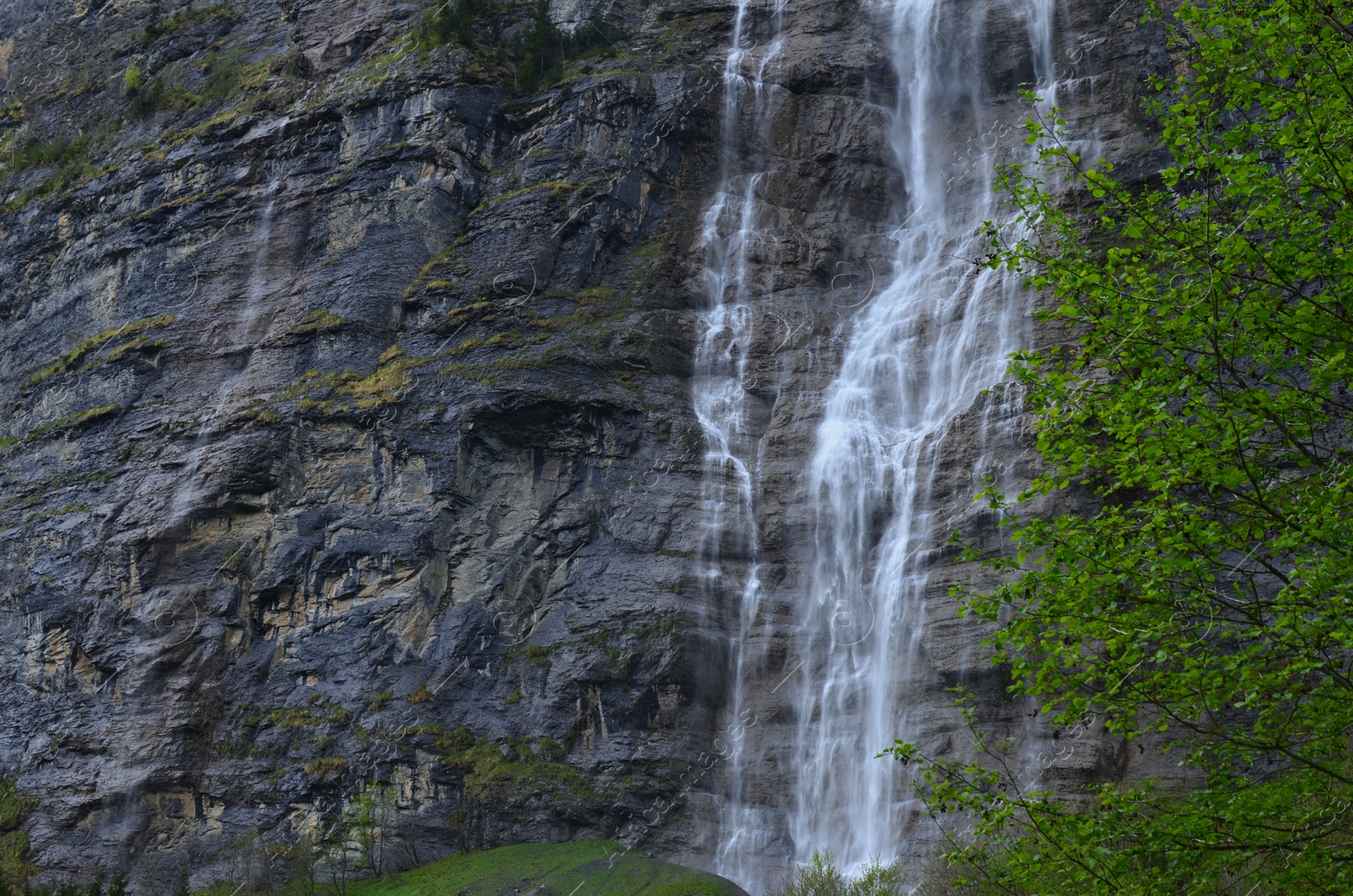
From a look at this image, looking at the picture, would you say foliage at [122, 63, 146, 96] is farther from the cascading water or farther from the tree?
the tree

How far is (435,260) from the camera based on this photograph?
3900 cm

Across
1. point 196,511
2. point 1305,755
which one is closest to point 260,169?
point 196,511

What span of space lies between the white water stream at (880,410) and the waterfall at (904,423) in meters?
0.05

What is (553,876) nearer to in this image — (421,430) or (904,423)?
(421,430)

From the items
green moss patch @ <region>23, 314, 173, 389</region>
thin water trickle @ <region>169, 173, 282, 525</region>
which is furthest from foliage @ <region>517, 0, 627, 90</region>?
green moss patch @ <region>23, 314, 173, 389</region>

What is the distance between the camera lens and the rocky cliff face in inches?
1244

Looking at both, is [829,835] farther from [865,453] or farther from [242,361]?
[242,361]

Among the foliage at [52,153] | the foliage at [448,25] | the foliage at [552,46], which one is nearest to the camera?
the foliage at [552,46]

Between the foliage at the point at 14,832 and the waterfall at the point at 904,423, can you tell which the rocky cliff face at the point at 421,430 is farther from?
the waterfall at the point at 904,423

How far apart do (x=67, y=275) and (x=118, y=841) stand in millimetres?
22343

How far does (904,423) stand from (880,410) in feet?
2.69

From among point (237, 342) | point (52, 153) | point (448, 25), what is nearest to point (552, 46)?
point (448, 25)

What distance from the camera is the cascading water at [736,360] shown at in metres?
31.7

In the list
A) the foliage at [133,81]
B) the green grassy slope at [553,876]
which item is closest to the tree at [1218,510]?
the green grassy slope at [553,876]
